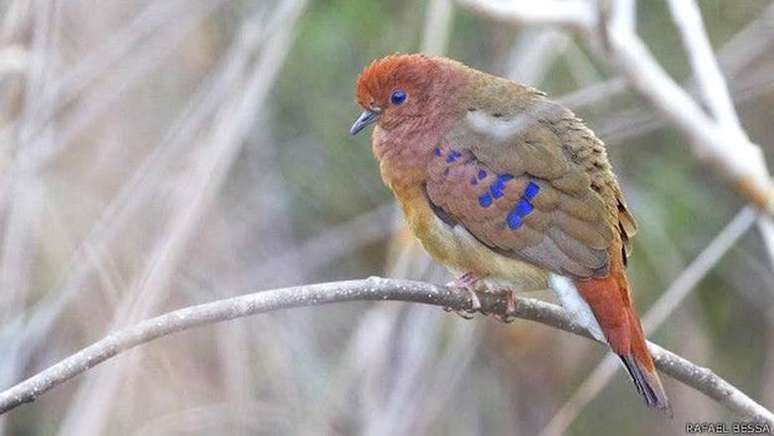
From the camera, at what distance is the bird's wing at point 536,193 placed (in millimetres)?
3232

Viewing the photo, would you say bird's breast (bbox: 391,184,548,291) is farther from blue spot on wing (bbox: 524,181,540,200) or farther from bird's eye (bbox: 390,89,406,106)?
bird's eye (bbox: 390,89,406,106)

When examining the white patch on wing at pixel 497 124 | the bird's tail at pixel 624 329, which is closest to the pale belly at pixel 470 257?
the bird's tail at pixel 624 329

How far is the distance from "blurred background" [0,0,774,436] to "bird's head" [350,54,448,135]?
15.8 inches

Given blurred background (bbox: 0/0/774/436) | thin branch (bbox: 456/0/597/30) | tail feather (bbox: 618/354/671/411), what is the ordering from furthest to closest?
1. blurred background (bbox: 0/0/774/436)
2. thin branch (bbox: 456/0/597/30)
3. tail feather (bbox: 618/354/671/411)

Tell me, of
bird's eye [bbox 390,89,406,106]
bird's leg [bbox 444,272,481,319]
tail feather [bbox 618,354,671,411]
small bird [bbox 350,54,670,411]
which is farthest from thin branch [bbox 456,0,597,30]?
tail feather [bbox 618,354,671,411]

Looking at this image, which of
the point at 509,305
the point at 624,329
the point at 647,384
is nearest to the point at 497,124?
the point at 509,305

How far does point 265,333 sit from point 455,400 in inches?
40.0

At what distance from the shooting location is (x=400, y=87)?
3.68m

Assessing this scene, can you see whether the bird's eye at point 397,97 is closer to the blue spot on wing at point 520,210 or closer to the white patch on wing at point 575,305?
the blue spot on wing at point 520,210

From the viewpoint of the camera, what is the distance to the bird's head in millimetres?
3654

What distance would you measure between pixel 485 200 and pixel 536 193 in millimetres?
121

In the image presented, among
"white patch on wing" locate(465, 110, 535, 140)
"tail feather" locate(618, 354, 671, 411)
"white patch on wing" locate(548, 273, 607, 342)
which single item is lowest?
"tail feather" locate(618, 354, 671, 411)

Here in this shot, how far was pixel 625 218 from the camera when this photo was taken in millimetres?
3342

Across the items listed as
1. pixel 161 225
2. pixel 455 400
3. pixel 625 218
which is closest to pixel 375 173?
pixel 455 400
